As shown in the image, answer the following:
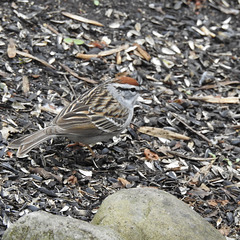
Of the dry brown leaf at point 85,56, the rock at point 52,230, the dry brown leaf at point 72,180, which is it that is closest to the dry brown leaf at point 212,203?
the dry brown leaf at point 72,180

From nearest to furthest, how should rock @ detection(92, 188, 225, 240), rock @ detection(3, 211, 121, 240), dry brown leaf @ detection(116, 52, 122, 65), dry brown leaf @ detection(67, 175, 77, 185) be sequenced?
rock @ detection(3, 211, 121, 240) → rock @ detection(92, 188, 225, 240) → dry brown leaf @ detection(67, 175, 77, 185) → dry brown leaf @ detection(116, 52, 122, 65)

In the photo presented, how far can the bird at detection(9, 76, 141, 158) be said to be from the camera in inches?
185

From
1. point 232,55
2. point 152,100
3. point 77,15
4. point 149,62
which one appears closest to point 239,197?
point 152,100

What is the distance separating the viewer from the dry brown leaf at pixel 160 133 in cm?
557

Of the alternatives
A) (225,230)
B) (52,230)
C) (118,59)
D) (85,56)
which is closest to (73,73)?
(85,56)

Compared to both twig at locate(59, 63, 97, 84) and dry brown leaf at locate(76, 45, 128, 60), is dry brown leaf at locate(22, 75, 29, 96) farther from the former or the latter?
dry brown leaf at locate(76, 45, 128, 60)

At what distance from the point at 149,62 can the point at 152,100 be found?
2.35 feet

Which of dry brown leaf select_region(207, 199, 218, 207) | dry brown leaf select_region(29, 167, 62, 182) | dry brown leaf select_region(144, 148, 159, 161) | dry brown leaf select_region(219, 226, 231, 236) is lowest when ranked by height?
dry brown leaf select_region(219, 226, 231, 236)

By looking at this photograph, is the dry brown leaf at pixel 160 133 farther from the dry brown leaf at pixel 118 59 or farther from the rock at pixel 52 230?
the rock at pixel 52 230

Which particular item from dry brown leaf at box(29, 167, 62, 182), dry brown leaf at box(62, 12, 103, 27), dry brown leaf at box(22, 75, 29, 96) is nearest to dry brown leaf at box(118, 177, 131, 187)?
dry brown leaf at box(29, 167, 62, 182)

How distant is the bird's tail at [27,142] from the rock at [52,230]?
1477 mm

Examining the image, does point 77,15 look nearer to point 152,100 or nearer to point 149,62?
point 149,62

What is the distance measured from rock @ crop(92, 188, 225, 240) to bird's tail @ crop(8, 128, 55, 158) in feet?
3.56

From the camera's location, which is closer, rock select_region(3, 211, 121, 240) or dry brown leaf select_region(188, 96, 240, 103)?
rock select_region(3, 211, 121, 240)
